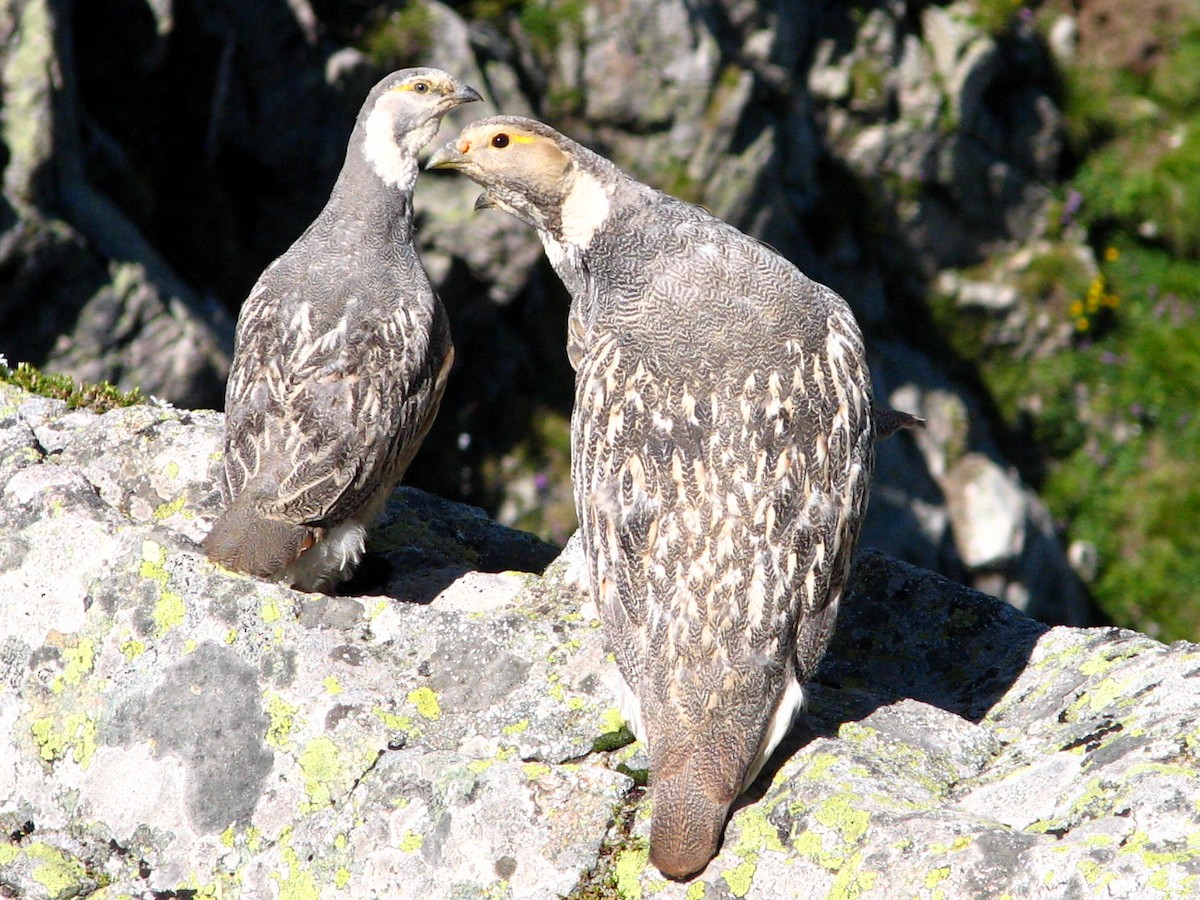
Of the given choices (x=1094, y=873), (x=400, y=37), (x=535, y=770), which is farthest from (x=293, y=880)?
(x=400, y=37)

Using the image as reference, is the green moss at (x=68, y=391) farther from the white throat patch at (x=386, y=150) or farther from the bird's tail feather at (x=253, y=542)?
the white throat patch at (x=386, y=150)

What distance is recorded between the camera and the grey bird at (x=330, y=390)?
5.79 metres

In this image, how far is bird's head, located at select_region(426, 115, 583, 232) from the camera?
579 centimetres

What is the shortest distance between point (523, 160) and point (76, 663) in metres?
→ 2.74

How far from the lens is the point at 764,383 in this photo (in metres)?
4.96

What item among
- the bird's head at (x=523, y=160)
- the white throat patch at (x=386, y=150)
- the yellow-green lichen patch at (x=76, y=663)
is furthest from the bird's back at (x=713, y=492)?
the white throat patch at (x=386, y=150)

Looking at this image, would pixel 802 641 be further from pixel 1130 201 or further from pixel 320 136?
pixel 1130 201

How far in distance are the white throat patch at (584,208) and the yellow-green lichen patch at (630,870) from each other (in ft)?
8.44

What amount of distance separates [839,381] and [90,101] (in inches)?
410

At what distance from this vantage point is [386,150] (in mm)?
7633

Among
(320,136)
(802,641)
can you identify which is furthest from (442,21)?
(802,641)

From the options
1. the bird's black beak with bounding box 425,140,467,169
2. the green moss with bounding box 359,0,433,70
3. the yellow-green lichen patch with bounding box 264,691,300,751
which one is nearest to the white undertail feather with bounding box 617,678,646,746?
the yellow-green lichen patch with bounding box 264,691,300,751

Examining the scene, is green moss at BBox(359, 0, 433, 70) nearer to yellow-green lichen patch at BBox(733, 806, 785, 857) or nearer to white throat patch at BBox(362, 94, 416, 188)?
white throat patch at BBox(362, 94, 416, 188)

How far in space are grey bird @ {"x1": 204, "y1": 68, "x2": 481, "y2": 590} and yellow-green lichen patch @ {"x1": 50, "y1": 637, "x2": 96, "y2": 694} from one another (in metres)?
0.59
